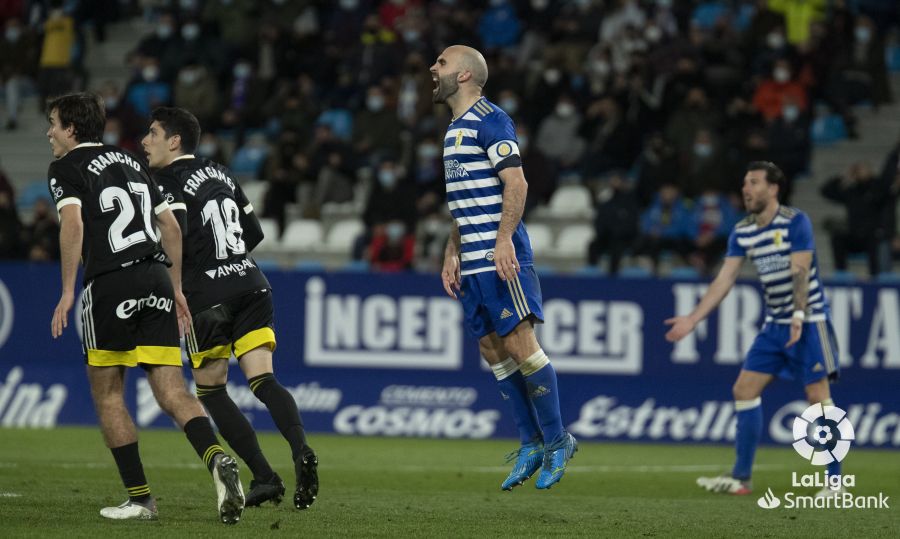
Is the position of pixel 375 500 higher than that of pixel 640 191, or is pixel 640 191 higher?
pixel 640 191

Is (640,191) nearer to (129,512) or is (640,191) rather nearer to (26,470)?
(26,470)

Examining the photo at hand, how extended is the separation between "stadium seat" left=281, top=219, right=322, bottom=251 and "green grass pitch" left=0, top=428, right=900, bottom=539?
17.2ft

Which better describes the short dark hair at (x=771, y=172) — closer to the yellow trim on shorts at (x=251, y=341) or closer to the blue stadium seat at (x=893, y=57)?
the yellow trim on shorts at (x=251, y=341)

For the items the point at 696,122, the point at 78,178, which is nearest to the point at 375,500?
the point at 78,178

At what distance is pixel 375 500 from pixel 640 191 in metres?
11.0

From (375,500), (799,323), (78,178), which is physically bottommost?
(375,500)

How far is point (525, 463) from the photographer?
331 inches

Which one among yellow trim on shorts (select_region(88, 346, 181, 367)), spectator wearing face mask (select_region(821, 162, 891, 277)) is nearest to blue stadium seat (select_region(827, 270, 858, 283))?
spectator wearing face mask (select_region(821, 162, 891, 277))

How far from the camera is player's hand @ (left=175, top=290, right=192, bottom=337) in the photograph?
26.6ft

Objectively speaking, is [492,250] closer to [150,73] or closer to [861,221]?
[861,221]

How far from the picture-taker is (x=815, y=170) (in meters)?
20.6

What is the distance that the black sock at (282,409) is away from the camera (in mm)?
8305

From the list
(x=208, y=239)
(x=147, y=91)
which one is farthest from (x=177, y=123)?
(x=147, y=91)

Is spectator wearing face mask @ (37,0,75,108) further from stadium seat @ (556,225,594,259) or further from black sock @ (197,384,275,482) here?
black sock @ (197,384,275,482)
